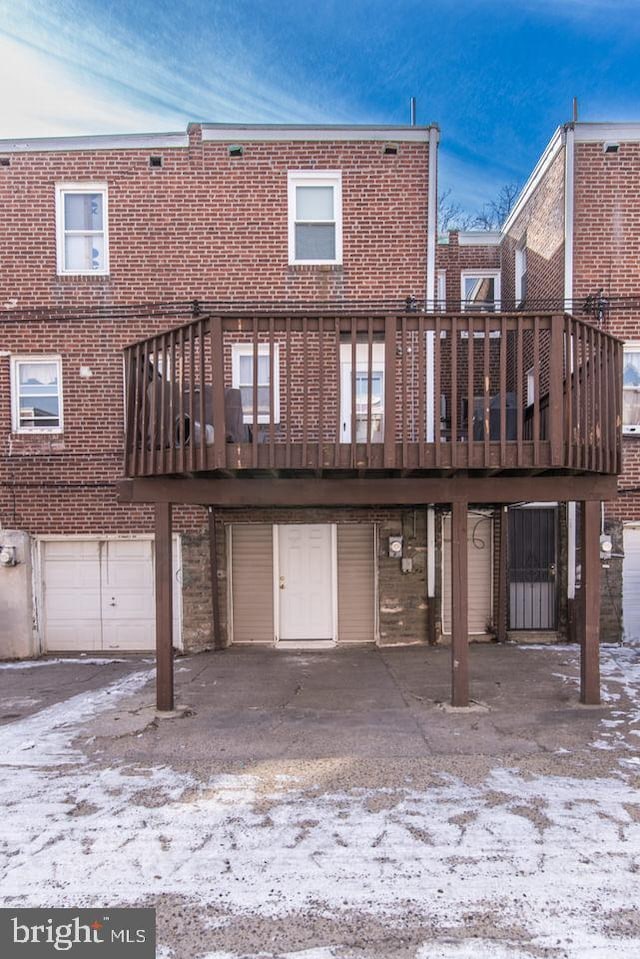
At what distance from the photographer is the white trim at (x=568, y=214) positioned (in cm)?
836

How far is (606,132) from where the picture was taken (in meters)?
8.40

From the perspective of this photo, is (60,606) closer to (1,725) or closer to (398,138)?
(1,725)

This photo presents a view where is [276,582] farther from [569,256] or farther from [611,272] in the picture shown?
[611,272]

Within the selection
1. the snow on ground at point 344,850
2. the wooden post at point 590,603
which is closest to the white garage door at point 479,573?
the wooden post at point 590,603

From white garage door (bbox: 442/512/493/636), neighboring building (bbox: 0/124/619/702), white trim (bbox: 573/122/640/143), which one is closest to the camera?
white trim (bbox: 573/122/640/143)

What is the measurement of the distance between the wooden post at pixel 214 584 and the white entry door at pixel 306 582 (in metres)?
0.91

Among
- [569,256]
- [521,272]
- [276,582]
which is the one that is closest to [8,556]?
[276,582]

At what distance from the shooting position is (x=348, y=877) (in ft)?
10.1

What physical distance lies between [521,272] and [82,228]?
739 cm

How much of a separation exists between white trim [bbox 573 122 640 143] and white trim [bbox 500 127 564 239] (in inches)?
10.3

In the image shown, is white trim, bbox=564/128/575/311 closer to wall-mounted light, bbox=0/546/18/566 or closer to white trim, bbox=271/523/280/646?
white trim, bbox=271/523/280/646

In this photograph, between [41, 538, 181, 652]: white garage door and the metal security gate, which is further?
the metal security gate

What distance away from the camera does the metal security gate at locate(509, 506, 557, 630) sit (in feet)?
29.1

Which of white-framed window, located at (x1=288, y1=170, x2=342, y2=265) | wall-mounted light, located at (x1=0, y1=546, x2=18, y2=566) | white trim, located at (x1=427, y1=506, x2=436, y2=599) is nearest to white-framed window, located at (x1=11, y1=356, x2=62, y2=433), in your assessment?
wall-mounted light, located at (x1=0, y1=546, x2=18, y2=566)
